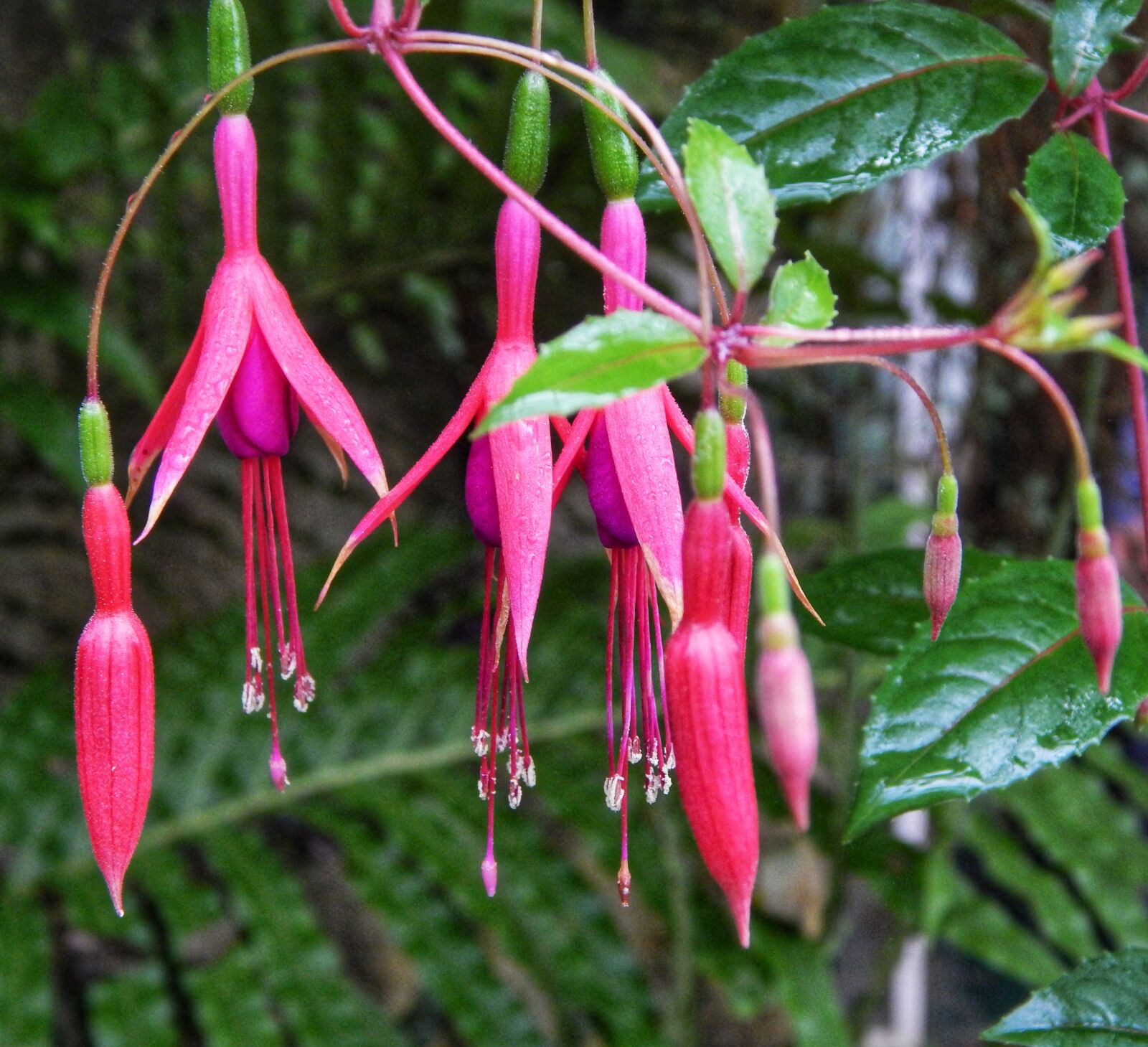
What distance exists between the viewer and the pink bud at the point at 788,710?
0.97 feet

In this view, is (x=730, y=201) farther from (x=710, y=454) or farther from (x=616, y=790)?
(x=616, y=790)

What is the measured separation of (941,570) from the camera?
424 mm

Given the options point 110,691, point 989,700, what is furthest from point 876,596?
point 110,691

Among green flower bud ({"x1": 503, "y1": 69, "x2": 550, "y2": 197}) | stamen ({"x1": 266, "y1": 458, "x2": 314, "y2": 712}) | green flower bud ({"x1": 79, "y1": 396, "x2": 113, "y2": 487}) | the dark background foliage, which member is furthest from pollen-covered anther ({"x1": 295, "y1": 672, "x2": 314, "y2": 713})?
the dark background foliage

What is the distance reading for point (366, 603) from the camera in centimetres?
147

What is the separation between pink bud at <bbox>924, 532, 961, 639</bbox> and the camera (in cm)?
42

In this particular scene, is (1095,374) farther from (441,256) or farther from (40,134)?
(40,134)

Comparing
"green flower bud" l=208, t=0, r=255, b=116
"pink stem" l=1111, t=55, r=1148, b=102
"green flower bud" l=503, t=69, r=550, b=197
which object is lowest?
"green flower bud" l=503, t=69, r=550, b=197

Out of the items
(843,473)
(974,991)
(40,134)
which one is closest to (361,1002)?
(40,134)

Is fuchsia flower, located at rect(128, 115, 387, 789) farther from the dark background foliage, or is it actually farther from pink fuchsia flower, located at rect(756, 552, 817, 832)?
the dark background foliage

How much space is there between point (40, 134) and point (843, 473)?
→ 47.0 inches

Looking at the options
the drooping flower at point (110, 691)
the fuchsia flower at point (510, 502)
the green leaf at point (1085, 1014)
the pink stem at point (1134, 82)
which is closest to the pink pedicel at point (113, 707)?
the drooping flower at point (110, 691)

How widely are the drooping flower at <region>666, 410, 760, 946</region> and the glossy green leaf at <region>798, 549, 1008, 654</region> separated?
0.91ft

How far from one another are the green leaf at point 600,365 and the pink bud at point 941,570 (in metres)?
0.13
